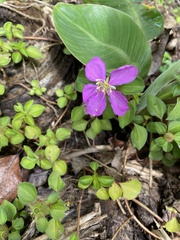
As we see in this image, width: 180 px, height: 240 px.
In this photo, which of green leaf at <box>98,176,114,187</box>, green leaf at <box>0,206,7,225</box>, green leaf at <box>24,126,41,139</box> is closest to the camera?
green leaf at <box>0,206,7,225</box>

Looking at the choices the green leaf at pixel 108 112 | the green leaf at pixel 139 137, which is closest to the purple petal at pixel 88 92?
the green leaf at pixel 108 112

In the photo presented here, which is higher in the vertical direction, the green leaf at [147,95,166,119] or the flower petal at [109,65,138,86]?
the flower petal at [109,65,138,86]

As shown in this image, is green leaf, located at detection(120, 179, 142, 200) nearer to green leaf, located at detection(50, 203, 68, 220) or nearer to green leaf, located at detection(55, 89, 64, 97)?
green leaf, located at detection(50, 203, 68, 220)

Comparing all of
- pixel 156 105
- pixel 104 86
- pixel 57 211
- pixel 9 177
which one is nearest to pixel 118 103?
pixel 104 86

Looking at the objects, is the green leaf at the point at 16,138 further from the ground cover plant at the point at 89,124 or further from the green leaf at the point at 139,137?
the green leaf at the point at 139,137

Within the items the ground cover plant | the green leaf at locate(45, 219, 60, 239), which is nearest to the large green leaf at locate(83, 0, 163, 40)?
the ground cover plant

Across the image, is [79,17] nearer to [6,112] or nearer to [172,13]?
[6,112]

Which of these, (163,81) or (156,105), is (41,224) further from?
(163,81)

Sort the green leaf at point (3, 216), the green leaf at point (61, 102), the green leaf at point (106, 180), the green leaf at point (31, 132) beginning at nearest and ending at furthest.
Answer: the green leaf at point (3, 216), the green leaf at point (106, 180), the green leaf at point (31, 132), the green leaf at point (61, 102)
